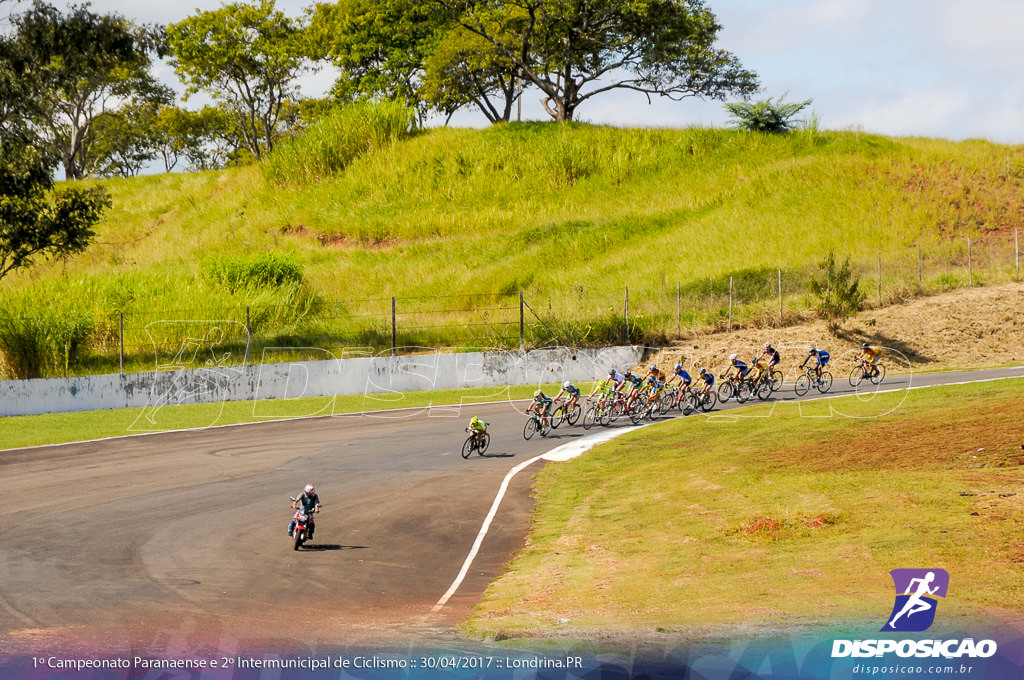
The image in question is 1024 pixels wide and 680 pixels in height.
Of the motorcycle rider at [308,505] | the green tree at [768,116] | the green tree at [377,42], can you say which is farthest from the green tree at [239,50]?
the motorcycle rider at [308,505]

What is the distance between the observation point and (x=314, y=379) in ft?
106

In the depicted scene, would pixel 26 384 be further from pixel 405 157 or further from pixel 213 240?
pixel 405 157

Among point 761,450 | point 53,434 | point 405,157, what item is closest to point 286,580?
point 761,450

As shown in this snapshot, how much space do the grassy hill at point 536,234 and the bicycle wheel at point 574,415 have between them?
10.8 metres

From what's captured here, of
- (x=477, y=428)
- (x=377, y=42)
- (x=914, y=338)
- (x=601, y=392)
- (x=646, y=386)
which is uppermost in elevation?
(x=377, y=42)

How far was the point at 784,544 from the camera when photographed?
12.6 metres

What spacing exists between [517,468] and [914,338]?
73.5 ft

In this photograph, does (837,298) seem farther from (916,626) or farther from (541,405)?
(916,626)

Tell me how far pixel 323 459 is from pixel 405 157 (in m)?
44.9

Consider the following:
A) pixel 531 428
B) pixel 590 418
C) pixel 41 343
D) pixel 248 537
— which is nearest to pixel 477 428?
pixel 531 428

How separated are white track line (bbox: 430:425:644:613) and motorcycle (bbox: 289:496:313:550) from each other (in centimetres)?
237

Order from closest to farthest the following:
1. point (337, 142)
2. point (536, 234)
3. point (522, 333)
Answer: point (522, 333) → point (536, 234) → point (337, 142)

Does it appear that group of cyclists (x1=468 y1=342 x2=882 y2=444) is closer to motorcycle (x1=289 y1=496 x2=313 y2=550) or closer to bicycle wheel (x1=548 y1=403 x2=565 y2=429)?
bicycle wheel (x1=548 y1=403 x2=565 y2=429)

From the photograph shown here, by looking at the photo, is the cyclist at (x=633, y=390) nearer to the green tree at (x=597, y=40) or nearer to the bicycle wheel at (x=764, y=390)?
the bicycle wheel at (x=764, y=390)
